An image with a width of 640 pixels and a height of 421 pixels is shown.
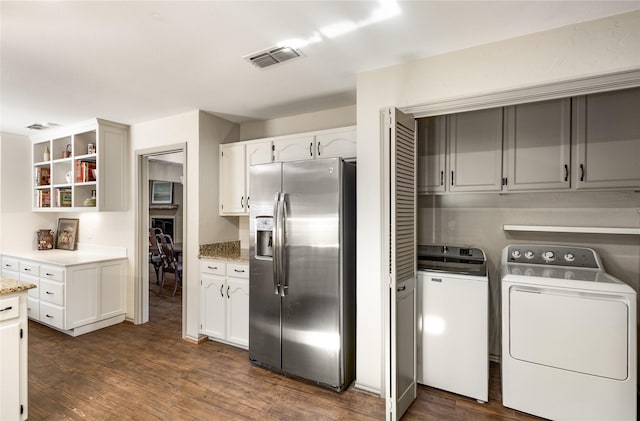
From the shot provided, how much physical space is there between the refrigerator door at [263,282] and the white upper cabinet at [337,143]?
547 mm

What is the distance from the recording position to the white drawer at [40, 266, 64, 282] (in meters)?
3.65

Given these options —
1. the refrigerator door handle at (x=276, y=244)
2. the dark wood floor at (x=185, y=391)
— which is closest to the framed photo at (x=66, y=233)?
the dark wood floor at (x=185, y=391)

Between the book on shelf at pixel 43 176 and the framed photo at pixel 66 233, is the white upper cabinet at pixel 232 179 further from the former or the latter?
the book on shelf at pixel 43 176

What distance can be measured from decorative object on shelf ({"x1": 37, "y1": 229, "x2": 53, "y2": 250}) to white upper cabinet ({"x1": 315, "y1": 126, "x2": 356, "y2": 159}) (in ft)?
14.9

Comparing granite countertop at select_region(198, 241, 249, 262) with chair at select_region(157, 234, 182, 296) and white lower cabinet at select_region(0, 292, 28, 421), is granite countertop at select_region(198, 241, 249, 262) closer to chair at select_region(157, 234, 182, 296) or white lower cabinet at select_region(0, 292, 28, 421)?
white lower cabinet at select_region(0, 292, 28, 421)

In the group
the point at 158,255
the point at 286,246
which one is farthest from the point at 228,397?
the point at 158,255

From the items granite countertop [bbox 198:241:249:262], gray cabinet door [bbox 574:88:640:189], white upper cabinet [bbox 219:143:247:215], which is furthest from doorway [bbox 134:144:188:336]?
gray cabinet door [bbox 574:88:640:189]

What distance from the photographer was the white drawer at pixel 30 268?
3.97m

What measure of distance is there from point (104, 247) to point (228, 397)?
3.08m

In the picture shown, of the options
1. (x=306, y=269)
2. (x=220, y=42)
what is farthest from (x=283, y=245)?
(x=220, y=42)

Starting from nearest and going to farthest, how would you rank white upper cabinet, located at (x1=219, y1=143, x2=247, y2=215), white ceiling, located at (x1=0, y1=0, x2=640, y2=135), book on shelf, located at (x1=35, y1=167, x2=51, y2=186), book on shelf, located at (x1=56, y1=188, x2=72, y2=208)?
1. white ceiling, located at (x1=0, y1=0, x2=640, y2=135)
2. white upper cabinet, located at (x1=219, y1=143, x2=247, y2=215)
3. book on shelf, located at (x1=56, y1=188, x2=72, y2=208)
4. book on shelf, located at (x1=35, y1=167, x2=51, y2=186)

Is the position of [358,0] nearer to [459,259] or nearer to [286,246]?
[286,246]

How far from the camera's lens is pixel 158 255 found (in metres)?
5.98

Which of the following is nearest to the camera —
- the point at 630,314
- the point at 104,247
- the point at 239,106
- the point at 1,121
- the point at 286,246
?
the point at 630,314
